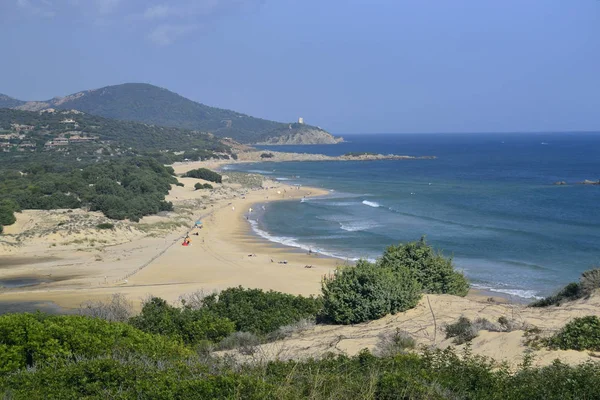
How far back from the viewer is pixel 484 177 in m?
77.2

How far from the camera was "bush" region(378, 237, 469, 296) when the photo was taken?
52.6 ft

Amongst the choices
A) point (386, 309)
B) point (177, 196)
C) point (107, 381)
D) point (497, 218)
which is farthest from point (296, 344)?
point (177, 196)

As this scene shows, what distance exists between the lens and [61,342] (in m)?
9.37

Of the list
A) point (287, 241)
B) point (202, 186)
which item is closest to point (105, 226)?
point (287, 241)

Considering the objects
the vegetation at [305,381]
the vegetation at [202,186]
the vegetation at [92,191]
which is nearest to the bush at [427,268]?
the vegetation at [305,381]

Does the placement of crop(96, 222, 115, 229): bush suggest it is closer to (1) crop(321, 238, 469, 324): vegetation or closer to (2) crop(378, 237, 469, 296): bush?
(2) crop(378, 237, 469, 296): bush

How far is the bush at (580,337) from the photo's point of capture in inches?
352

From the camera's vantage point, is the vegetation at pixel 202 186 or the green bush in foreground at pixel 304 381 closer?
the green bush in foreground at pixel 304 381

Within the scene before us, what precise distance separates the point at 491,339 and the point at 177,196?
51.1m

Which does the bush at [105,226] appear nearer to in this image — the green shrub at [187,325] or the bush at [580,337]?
the green shrub at [187,325]

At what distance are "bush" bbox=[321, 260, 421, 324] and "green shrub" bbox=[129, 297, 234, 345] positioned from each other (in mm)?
2535

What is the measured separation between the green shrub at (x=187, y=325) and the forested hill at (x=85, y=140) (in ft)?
233

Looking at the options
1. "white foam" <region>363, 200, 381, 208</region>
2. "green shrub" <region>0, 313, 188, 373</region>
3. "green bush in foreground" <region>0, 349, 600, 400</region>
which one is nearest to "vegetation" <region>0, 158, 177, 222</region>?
"white foam" <region>363, 200, 381, 208</region>

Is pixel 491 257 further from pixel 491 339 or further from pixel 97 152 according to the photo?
pixel 97 152
